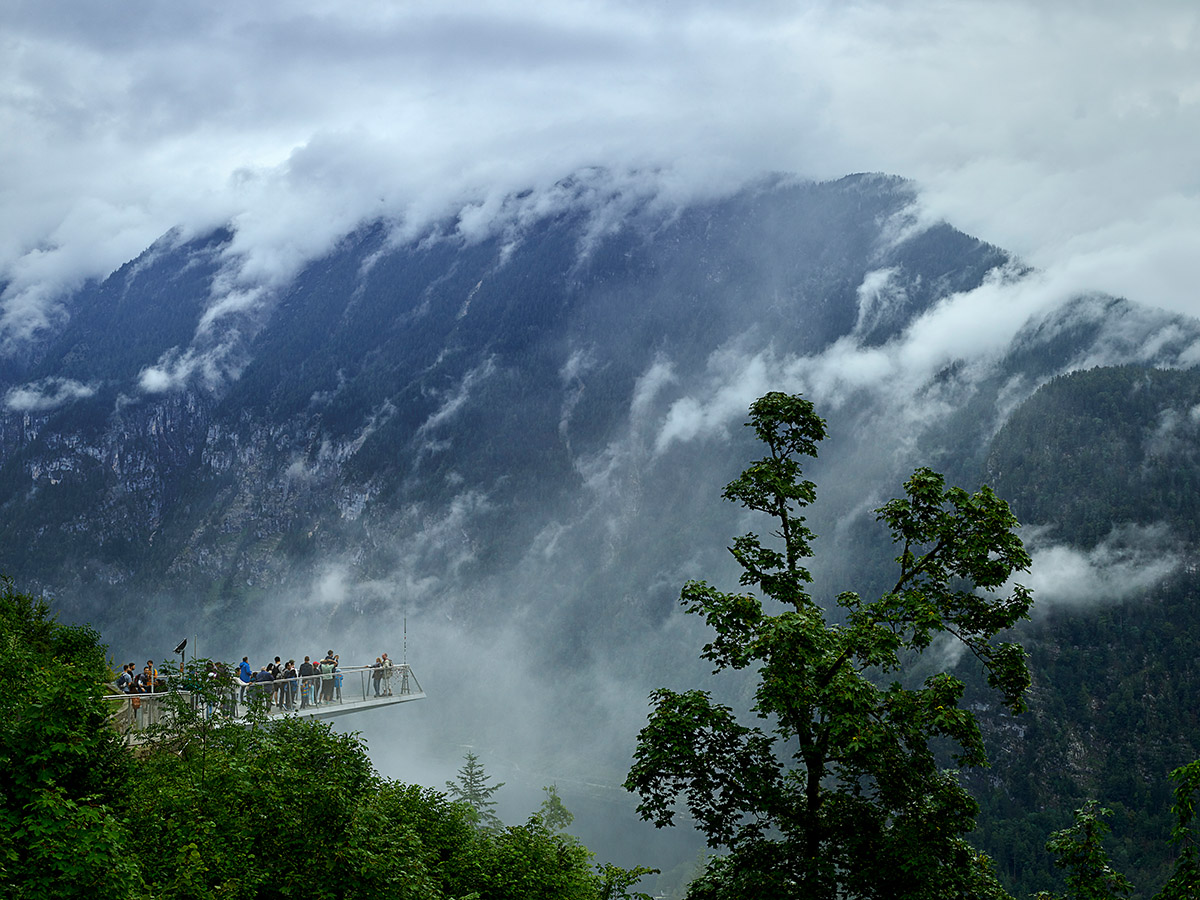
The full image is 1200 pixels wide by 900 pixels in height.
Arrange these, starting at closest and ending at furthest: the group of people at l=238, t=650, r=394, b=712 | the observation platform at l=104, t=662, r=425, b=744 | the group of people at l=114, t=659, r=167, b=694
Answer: the observation platform at l=104, t=662, r=425, b=744 < the group of people at l=114, t=659, r=167, b=694 < the group of people at l=238, t=650, r=394, b=712

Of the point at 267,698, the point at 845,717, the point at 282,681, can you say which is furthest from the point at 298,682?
the point at 845,717

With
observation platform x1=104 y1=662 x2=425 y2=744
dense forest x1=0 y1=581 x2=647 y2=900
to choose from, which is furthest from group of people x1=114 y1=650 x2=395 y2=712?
dense forest x1=0 y1=581 x2=647 y2=900

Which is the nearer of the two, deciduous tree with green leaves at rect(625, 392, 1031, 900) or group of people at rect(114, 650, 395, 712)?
deciduous tree with green leaves at rect(625, 392, 1031, 900)

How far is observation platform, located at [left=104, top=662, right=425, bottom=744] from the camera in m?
33.9

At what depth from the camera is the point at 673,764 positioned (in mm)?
22438

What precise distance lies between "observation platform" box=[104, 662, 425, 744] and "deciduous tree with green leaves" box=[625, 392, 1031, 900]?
555 inches

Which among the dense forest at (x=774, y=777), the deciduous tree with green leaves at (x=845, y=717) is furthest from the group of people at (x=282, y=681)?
the deciduous tree with green leaves at (x=845, y=717)

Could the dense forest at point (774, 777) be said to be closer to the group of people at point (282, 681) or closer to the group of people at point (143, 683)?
the group of people at point (143, 683)

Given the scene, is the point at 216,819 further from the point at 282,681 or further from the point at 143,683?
the point at 282,681

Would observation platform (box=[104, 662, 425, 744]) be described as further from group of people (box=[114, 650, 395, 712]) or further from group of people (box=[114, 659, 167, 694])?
group of people (box=[114, 659, 167, 694])

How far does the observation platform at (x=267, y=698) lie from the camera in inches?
1336

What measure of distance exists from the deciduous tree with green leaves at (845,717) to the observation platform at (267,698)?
46.3 ft

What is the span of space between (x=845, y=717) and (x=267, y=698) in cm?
2919

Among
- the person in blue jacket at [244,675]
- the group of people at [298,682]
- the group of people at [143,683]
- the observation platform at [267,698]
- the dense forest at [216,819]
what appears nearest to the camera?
the dense forest at [216,819]
